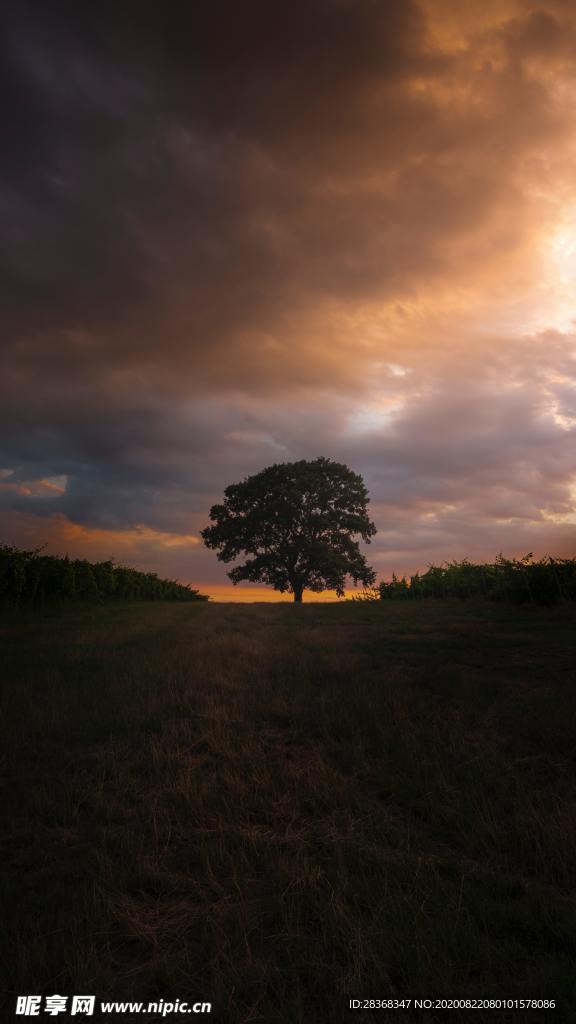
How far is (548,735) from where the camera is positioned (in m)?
5.89

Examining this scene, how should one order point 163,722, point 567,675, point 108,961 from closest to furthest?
point 108,961 → point 163,722 → point 567,675

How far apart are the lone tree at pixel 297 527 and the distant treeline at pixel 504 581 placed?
13030 millimetres

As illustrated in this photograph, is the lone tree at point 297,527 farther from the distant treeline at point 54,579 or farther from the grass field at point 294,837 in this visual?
the grass field at point 294,837

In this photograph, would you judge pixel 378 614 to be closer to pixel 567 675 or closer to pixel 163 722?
pixel 567 675

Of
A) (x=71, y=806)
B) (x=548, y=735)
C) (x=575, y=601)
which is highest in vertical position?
(x=575, y=601)

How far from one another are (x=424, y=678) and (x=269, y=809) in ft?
14.7

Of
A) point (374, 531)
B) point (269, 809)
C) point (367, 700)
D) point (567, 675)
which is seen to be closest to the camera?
point (269, 809)

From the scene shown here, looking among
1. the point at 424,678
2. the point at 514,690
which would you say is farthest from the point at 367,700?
the point at 514,690

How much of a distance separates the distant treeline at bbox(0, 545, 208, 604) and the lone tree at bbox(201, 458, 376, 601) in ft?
37.5

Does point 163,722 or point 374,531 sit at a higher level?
point 374,531

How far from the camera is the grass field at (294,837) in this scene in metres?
2.74

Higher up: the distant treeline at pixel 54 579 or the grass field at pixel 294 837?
the distant treeline at pixel 54 579

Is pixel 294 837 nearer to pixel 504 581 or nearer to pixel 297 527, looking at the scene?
pixel 504 581

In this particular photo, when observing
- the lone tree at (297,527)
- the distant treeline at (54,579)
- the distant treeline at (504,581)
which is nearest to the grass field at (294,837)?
the distant treeline at (504,581)
